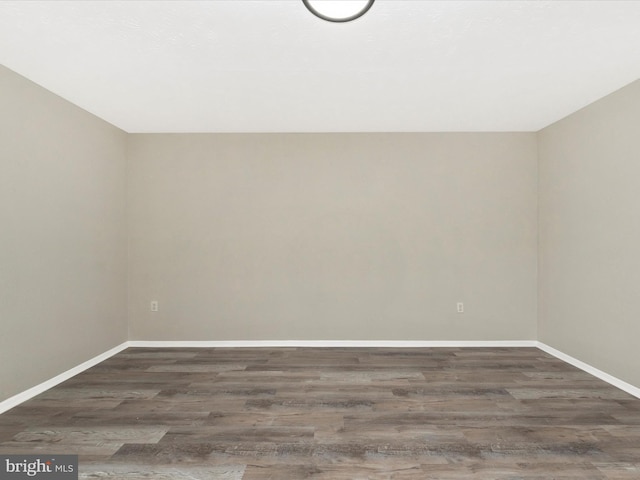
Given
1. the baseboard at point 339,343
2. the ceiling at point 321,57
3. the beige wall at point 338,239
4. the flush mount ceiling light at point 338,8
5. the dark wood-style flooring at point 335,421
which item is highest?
the ceiling at point 321,57

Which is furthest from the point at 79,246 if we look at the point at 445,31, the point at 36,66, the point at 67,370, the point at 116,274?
the point at 445,31

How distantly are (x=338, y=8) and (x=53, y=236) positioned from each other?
2993 millimetres

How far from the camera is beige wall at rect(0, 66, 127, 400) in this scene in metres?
2.88

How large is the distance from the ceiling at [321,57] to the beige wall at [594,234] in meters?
0.30

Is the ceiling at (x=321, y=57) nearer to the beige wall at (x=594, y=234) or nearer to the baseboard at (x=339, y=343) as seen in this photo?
the beige wall at (x=594, y=234)

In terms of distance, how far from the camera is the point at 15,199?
2928mm

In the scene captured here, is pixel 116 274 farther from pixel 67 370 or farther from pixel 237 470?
pixel 237 470

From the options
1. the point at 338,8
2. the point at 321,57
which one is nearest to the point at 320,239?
the point at 321,57

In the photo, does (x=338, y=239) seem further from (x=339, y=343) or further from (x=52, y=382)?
(x=52, y=382)

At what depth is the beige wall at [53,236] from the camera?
2.88 meters

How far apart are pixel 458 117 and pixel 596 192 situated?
58.4 inches

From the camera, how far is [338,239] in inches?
181

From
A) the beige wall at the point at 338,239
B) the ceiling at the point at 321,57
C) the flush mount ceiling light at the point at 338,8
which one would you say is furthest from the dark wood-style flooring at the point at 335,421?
the ceiling at the point at 321,57

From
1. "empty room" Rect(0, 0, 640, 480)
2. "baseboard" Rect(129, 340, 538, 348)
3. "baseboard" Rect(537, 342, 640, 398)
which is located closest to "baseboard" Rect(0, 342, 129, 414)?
"empty room" Rect(0, 0, 640, 480)
